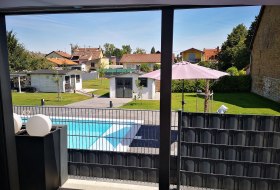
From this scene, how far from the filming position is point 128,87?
16438mm

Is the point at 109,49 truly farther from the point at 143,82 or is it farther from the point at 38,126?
the point at 38,126

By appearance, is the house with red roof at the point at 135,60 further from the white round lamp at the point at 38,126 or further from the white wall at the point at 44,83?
the white round lamp at the point at 38,126

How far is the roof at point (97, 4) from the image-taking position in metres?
1.72

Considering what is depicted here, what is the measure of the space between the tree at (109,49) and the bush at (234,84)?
1891 centimetres

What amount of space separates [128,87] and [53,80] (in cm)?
622

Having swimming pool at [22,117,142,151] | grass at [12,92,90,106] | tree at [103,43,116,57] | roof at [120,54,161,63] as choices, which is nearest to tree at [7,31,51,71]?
grass at [12,92,90,106]

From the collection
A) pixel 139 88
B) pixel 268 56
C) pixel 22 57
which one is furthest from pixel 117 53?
pixel 268 56

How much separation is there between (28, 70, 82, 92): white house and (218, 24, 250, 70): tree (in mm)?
15929

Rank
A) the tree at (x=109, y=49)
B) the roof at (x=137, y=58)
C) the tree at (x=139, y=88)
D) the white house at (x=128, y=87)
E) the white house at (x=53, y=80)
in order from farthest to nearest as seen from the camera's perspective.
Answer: the tree at (x=109, y=49) → the roof at (x=137, y=58) → the white house at (x=53, y=80) → the white house at (x=128, y=87) → the tree at (x=139, y=88)

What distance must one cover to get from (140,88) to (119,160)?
12.2 m

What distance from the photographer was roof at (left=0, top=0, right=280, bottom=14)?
1.72 m

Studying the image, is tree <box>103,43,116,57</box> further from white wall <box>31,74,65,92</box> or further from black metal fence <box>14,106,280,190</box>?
black metal fence <box>14,106,280,190</box>

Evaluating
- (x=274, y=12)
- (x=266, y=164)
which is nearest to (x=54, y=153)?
(x=266, y=164)

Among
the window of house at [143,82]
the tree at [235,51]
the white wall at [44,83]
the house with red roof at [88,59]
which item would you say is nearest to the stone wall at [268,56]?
the tree at [235,51]
